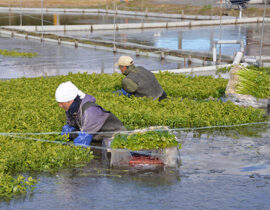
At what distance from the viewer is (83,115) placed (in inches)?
346

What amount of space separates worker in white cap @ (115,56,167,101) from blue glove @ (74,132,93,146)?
122 inches

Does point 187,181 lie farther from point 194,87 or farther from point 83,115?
point 194,87

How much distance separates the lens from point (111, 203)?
23.7 feet

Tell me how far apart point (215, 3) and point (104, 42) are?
3316 centimetres

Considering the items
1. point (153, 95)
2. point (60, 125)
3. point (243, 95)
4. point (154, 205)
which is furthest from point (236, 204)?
point (243, 95)

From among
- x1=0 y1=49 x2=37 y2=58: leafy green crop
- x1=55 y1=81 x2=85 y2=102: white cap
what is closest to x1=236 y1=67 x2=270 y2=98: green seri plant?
x1=55 y1=81 x2=85 y2=102: white cap

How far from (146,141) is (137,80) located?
349 centimetres

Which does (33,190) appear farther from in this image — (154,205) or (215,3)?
(215,3)

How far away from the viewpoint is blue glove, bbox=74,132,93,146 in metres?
8.95

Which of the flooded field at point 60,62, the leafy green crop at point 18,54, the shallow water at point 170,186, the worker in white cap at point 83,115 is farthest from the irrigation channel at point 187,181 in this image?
the leafy green crop at point 18,54

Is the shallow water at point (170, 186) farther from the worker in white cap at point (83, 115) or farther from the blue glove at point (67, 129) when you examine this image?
the blue glove at point (67, 129)

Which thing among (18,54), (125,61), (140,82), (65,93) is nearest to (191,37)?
(18,54)

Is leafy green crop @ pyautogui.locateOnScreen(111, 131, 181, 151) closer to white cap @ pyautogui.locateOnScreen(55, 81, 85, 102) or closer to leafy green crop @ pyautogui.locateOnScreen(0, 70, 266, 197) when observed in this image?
leafy green crop @ pyautogui.locateOnScreen(0, 70, 266, 197)

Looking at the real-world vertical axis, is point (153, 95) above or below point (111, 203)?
above
